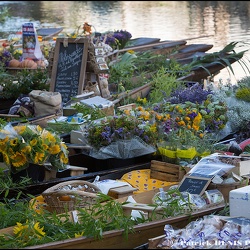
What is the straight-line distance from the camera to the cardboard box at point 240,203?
3758 mm

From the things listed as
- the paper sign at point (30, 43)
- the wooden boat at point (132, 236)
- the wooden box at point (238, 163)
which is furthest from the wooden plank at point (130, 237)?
the paper sign at point (30, 43)

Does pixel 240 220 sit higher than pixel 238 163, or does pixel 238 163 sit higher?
pixel 240 220

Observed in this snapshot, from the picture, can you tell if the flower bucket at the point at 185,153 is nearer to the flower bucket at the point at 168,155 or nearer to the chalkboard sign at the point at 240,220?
the flower bucket at the point at 168,155

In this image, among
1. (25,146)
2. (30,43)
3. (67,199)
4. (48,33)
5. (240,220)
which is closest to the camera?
(240,220)

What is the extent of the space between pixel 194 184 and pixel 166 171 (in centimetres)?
65

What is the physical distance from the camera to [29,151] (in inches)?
191

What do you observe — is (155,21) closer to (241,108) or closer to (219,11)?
(219,11)

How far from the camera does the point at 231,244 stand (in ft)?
10.3

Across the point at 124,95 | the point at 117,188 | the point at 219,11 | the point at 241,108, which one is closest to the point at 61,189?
the point at 117,188

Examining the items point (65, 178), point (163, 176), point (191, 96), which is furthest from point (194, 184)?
point (191, 96)

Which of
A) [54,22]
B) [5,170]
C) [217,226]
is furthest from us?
[54,22]

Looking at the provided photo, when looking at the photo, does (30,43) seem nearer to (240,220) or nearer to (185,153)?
(185,153)

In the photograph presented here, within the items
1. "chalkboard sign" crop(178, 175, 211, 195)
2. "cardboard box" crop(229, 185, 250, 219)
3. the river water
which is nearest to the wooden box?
"chalkboard sign" crop(178, 175, 211, 195)

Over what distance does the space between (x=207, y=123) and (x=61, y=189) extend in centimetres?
197
